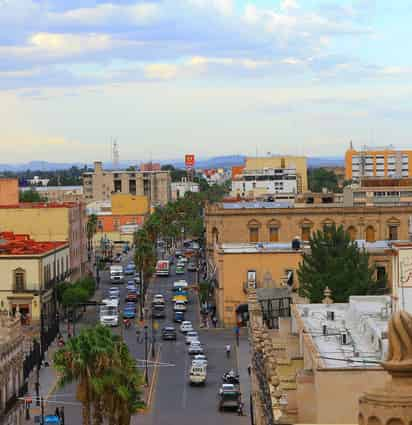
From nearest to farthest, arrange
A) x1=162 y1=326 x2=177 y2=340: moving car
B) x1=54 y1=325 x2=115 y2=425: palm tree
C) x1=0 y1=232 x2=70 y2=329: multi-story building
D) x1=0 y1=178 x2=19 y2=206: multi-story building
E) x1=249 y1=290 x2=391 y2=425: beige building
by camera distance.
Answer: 1. x1=249 y1=290 x2=391 y2=425: beige building
2. x1=54 y1=325 x2=115 y2=425: palm tree
3. x1=162 y1=326 x2=177 y2=340: moving car
4. x1=0 y1=232 x2=70 y2=329: multi-story building
5. x1=0 y1=178 x2=19 y2=206: multi-story building

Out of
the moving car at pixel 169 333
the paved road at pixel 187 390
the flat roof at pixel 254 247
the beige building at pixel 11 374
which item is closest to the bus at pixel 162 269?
the flat roof at pixel 254 247

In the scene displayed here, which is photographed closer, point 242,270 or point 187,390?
point 187,390

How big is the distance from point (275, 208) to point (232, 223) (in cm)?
325

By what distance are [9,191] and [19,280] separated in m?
27.8

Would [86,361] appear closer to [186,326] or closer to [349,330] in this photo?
[349,330]

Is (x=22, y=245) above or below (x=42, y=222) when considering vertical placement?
below

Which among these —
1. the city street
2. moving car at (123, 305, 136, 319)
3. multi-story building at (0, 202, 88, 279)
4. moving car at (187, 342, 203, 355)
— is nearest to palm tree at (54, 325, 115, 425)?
the city street

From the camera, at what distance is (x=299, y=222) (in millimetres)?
90438

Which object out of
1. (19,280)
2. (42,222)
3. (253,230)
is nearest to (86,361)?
(19,280)

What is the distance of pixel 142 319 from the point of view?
85500 millimetres

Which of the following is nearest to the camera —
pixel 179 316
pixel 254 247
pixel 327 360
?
pixel 327 360

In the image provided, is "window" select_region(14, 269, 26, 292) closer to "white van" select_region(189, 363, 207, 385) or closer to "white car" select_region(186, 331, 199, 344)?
"white car" select_region(186, 331, 199, 344)

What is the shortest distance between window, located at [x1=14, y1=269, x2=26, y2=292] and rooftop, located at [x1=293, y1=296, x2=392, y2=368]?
49549 millimetres

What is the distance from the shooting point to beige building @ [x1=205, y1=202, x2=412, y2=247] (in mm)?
90125
